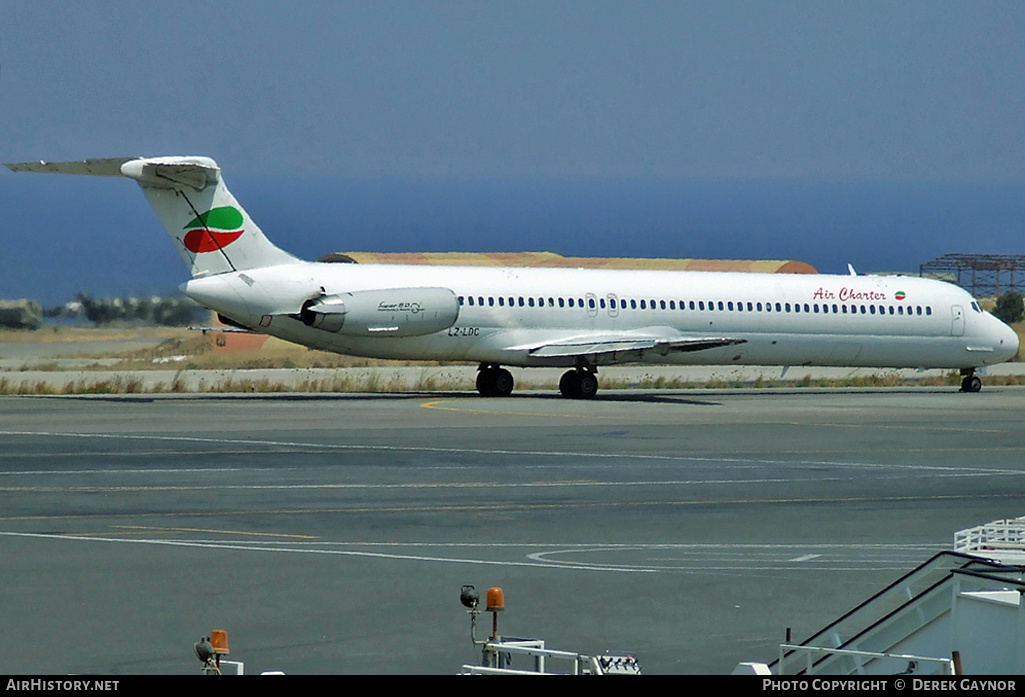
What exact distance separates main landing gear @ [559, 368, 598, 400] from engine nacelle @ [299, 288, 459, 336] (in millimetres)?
4368

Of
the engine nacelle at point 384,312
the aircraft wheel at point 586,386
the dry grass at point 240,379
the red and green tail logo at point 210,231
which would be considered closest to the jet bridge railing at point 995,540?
the engine nacelle at point 384,312

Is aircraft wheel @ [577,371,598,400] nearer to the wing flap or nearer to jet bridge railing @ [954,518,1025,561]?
the wing flap

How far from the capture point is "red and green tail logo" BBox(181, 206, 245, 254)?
129ft

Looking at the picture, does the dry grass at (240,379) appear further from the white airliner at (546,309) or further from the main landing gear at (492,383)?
the white airliner at (546,309)

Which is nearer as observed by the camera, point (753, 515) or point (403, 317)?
point (753, 515)

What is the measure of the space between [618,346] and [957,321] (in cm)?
1308

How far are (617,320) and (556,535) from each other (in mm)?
26840

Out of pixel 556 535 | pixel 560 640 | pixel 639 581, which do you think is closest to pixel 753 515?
pixel 556 535

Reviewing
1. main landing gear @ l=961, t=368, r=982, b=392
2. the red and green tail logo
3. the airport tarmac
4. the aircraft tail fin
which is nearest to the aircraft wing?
the airport tarmac

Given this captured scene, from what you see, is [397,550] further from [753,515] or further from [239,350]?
[239,350]

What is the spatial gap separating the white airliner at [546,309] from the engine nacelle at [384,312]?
0.13 ft

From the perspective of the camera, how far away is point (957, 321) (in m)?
48.7

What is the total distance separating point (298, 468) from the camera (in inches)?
987

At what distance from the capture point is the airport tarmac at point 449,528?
1224cm
